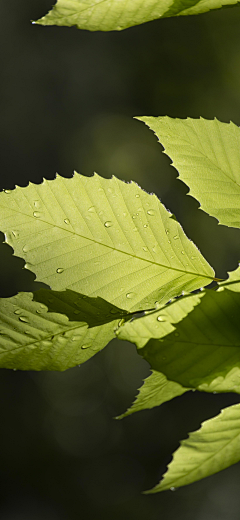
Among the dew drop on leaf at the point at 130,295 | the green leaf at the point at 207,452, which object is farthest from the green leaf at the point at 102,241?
the green leaf at the point at 207,452

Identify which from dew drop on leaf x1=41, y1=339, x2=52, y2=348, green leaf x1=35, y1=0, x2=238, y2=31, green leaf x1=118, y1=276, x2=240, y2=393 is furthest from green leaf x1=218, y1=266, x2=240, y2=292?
green leaf x1=35, y1=0, x2=238, y2=31

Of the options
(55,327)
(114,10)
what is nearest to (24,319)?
(55,327)

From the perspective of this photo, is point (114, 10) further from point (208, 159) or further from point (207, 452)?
point (207, 452)

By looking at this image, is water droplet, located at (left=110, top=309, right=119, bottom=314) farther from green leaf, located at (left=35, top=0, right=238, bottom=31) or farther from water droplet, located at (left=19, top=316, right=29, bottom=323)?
green leaf, located at (left=35, top=0, right=238, bottom=31)

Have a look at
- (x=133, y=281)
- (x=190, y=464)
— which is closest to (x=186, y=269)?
(x=133, y=281)

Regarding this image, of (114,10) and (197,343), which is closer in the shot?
(197,343)

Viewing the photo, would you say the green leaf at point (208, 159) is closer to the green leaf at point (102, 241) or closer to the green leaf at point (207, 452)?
the green leaf at point (102, 241)

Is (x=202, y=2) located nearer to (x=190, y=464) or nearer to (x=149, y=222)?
(x=149, y=222)
